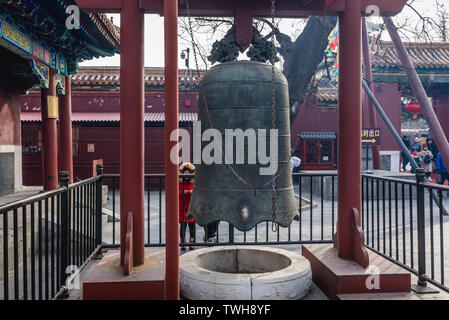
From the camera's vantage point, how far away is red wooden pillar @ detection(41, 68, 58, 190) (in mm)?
8039

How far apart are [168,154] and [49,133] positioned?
6818 millimetres

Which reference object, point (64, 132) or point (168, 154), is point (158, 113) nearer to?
point (64, 132)

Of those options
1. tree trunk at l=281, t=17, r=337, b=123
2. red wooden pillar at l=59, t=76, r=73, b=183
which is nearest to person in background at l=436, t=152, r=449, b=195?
tree trunk at l=281, t=17, r=337, b=123

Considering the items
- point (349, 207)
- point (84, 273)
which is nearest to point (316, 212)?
point (349, 207)

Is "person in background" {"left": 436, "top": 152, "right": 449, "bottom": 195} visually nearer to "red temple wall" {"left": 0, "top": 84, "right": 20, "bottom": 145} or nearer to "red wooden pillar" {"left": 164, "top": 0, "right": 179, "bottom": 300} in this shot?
"red wooden pillar" {"left": 164, "top": 0, "right": 179, "bottom": 300}

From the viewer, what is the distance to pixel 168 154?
7.78 feet

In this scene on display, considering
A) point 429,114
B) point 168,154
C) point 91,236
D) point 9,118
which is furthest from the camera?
point 9,118

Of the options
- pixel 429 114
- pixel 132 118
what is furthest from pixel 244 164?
pixel 429 114

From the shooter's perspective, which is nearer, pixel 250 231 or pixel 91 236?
pixel 91 236

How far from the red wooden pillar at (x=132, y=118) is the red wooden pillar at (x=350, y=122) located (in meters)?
1.91

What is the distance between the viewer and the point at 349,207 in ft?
11.4

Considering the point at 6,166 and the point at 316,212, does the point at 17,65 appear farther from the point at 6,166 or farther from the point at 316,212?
the point at 316,212

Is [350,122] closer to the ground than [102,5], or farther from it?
closer to the ground
